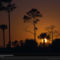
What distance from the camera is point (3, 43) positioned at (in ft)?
102

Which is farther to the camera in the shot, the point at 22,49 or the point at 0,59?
the point at 22,49

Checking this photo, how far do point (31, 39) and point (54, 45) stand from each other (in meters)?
17.0

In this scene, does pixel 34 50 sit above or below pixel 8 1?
below


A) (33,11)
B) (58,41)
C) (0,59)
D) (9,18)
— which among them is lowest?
(0,59)

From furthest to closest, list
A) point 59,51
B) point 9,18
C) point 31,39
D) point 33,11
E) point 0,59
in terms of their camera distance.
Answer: point 33,11 < point 31,39 < point 9,18 < point 59,51 < point 0,59

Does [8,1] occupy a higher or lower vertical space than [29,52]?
higher

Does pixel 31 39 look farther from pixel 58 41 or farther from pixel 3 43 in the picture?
pixel 58 41

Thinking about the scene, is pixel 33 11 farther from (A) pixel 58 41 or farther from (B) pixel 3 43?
(A) pixel 58 41

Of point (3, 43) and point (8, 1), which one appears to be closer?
point (3, 43)

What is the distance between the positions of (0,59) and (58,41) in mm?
8658

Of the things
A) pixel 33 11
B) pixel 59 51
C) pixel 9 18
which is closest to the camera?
pixel 59 51

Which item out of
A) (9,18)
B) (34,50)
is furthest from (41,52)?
(9,18)

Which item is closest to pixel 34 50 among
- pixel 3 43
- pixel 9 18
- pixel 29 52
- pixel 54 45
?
pixel 29 52

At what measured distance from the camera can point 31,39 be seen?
121 ft
